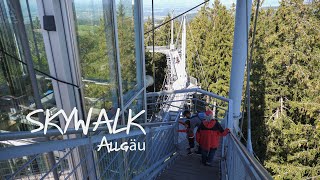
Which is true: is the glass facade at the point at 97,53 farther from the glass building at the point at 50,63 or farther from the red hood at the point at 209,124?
the red hood at the point at 209,124

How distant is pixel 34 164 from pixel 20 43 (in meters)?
1.08

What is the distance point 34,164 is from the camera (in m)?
2.43

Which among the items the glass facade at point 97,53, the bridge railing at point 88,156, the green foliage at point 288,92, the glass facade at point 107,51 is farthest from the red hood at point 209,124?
the green foliage at point 288,92

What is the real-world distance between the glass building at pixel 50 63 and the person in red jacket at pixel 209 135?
194cm

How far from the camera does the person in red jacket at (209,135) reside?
423cm

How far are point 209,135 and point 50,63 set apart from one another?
2.89 m

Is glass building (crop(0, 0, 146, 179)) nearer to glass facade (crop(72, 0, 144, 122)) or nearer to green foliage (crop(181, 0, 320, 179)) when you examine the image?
glass facade (crop(72, 0, 144, 122))

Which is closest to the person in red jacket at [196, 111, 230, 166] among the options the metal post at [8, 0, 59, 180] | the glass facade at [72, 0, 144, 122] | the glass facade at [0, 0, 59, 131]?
the glass facade at [72, 0, 144, 122]

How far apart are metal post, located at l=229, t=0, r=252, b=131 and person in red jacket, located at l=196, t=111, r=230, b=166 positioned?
1.69 feet

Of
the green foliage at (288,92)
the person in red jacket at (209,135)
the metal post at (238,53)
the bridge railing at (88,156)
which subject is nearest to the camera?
the bridge railing at (88,156)

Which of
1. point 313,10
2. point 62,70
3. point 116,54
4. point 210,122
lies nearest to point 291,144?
point 313,10

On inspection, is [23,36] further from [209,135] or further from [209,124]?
[209,135]

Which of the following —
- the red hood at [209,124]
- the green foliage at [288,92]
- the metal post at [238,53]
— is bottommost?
the green foliage at [288,92]

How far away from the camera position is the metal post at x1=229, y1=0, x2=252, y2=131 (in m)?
4.13
